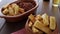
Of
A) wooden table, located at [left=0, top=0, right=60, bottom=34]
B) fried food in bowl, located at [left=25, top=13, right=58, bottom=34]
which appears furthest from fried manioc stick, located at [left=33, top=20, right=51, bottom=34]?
wooden table, located at [left=0, top=0, right=60, bottom=34]

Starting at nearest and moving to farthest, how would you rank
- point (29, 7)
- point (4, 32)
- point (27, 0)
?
point (4, 32)
point (29, 7)
point (27, 0)

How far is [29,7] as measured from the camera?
0.92 meters

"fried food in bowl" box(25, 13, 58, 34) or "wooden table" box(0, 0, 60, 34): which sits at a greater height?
"fried food in bowl" box(25, 13, 58, 34)

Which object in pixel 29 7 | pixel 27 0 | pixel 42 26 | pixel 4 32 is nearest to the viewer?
pixel 42 26

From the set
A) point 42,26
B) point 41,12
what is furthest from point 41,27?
point 41,12

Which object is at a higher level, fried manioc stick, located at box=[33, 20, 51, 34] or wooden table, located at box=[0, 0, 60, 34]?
fried manioc stick, located at box=[33, 20, 51, 34]

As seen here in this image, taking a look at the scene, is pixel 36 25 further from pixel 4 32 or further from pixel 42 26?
pixel 4 32

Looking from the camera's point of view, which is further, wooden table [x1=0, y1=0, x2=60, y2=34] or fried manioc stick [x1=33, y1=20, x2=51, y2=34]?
wooden table [x1=0, y1=0, x2=60, y2=34]

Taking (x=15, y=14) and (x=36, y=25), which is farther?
(x=15, y=14)

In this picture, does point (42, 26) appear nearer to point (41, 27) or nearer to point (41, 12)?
point (41, 27)

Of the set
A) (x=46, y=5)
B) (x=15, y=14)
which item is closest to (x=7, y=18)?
(x=15, y=14)

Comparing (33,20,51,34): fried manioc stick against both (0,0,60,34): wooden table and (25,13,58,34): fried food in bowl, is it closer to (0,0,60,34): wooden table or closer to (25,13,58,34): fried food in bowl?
(25,13,58,34): fried food in bowl

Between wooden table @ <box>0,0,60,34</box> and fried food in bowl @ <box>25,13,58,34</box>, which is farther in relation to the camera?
wooden table @ <box>0,0,60,34</box>

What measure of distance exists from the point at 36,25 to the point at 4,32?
0.72 ft
